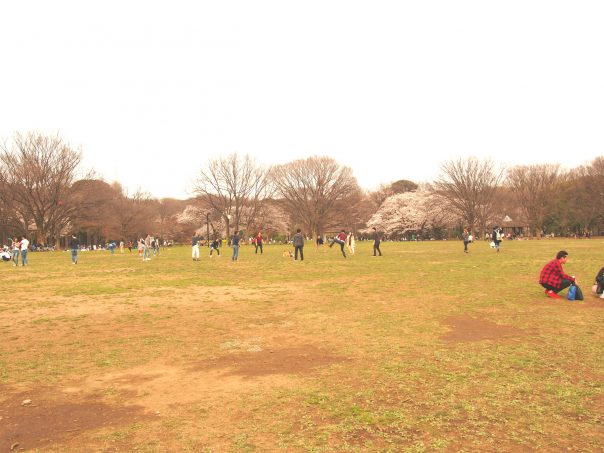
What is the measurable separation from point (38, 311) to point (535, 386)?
9.84 metres

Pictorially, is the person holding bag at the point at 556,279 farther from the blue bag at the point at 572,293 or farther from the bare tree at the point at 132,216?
the bare tree at the point at 132,216

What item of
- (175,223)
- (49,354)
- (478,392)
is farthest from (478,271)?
(175,223)

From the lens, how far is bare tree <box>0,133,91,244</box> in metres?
48.7

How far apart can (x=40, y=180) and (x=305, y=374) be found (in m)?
52.5

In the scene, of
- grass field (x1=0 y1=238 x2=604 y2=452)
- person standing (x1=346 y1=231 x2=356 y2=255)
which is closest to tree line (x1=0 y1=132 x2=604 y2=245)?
person standing (x1=346 y1=231 x2=356 y2=255)

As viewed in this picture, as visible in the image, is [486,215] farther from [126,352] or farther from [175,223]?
[126,352]

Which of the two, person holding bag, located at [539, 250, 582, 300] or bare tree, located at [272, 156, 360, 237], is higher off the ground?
bare tree, located at [272, 156, 360, 237]

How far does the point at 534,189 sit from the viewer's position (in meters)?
69.4

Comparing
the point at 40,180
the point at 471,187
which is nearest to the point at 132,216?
the point at 40,180

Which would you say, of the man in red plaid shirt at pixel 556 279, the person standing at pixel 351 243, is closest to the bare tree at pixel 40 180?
the person standing at pixel 351 243

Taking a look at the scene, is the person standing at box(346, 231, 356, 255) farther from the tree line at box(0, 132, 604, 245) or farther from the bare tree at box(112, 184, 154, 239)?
the bare tree at box(112, 184, 154, 239)

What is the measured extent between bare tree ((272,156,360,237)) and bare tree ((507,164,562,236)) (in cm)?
2596

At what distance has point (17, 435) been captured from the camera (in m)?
3.99

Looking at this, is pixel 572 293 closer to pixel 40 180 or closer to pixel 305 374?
pixel 305 374
